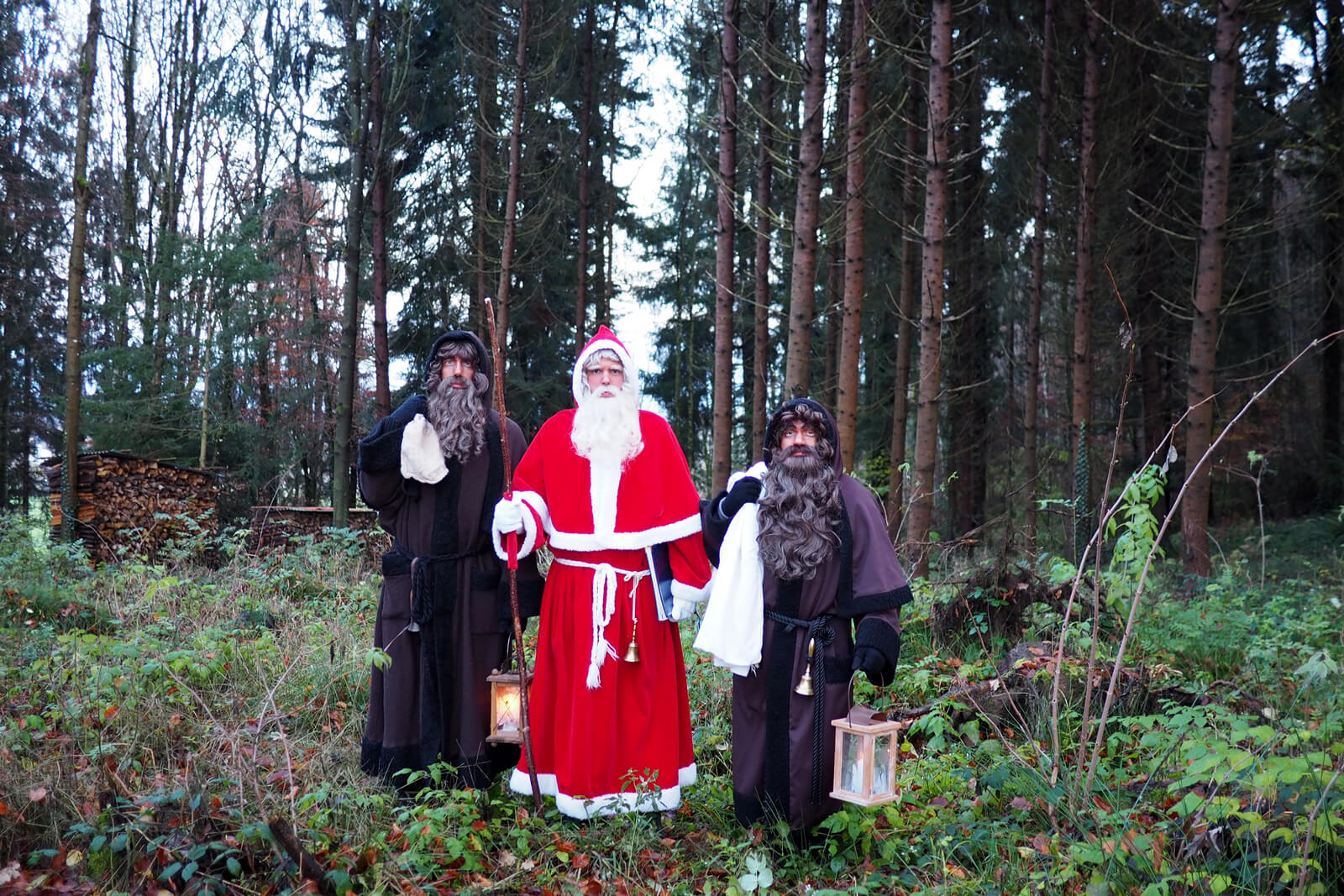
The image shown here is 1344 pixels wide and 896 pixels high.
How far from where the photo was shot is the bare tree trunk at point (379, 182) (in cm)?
1443

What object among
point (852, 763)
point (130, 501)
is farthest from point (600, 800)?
point (130, 501)

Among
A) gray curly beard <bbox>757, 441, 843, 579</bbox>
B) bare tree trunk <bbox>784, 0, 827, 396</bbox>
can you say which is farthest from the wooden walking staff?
bare tree trunk <bbox>784, 0, 827, 396</bbox>

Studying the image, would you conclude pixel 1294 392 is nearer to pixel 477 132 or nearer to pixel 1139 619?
pixel 1139 619

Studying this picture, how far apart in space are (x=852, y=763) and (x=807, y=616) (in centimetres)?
66

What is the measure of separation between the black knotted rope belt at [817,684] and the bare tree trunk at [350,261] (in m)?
11.0

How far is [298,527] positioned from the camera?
13.5 m

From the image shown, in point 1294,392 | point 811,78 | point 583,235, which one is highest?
point 583,235

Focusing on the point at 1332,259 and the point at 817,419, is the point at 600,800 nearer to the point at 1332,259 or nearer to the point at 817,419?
the point at 817,419

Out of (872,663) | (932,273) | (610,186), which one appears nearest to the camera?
(872,663)

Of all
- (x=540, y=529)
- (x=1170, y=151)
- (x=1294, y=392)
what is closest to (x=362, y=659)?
(x=540, y=529)

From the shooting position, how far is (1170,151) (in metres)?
→ 15.5

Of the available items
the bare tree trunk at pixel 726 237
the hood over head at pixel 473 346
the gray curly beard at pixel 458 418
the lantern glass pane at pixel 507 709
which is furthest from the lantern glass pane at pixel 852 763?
the bare tree trunk at pixel 726 237

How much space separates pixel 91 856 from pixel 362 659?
8.76 feet

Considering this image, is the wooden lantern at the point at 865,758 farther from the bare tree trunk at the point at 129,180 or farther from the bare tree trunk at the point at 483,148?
the bare tree trunk at the point at 129,180
